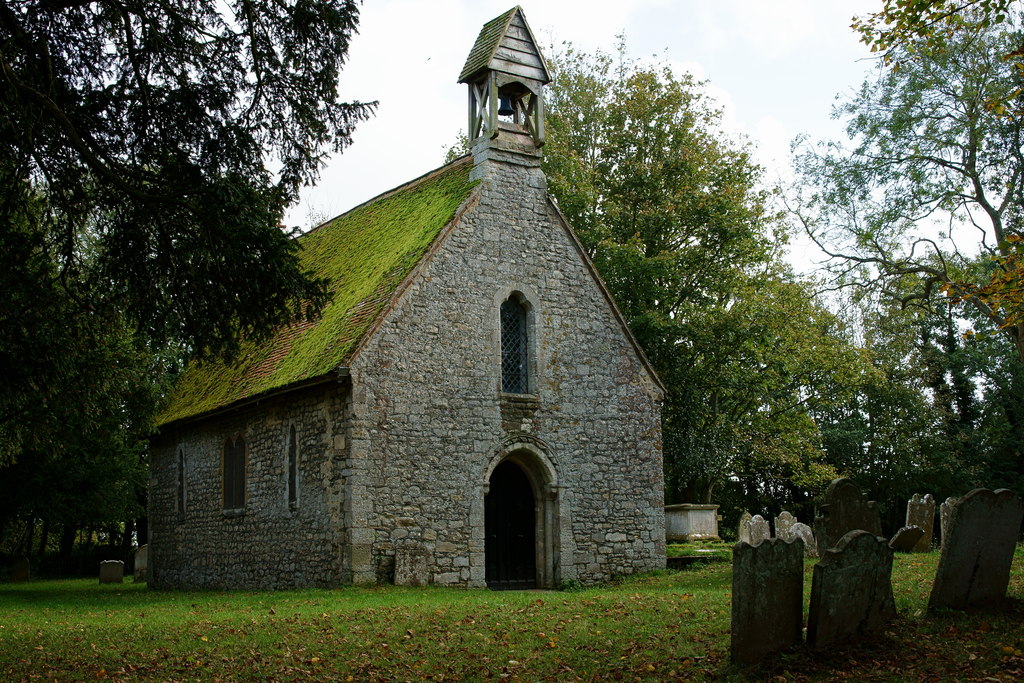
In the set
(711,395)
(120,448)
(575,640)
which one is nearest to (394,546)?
(575,640)

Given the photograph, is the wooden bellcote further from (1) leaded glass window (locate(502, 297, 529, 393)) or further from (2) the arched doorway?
(2) the arched doorway

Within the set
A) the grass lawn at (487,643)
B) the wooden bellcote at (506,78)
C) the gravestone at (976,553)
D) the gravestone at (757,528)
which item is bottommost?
the grass lawn at (487,643)

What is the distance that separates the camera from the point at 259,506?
21438mm

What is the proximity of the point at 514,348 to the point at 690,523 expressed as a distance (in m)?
7.17

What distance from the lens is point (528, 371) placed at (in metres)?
21.2

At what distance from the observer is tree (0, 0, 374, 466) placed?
38.7 feet

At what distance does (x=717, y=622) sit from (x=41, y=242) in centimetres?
918

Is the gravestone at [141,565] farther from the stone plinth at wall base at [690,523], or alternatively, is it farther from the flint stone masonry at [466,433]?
the stone plinth at wall base at [690,523]

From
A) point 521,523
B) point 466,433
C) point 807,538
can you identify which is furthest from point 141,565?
point 807,538

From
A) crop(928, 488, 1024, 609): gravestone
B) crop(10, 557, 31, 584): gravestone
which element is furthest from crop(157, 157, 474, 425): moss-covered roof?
crop(10, 557, 31, 584): gravestone

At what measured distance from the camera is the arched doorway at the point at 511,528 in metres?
20.8

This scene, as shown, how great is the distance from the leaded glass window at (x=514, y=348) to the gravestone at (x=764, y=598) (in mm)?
11489

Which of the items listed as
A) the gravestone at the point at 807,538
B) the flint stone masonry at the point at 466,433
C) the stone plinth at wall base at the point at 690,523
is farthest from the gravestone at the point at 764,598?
the stone plinth at wall base at the point at 690,523

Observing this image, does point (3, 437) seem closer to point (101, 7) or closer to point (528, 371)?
point (528, 371)
